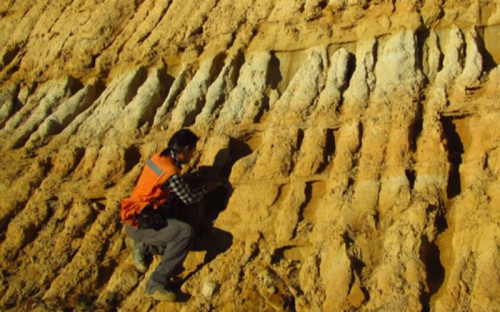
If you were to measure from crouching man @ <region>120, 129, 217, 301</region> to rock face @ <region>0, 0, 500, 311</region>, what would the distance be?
0.30 meters

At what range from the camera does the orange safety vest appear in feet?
19.6

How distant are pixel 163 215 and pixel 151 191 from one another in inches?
10.7

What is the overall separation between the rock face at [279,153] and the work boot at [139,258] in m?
0.08

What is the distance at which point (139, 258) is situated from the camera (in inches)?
249

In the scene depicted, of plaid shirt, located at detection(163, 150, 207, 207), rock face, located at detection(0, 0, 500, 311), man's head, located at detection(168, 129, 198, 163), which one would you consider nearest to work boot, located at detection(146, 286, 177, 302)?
rock face, located at detection(0, 0, 500, 311)

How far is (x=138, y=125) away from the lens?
25.0ft

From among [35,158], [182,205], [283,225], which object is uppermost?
[35,158]

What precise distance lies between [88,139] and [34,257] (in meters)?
1.70

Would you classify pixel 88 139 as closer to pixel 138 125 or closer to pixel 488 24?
pixel 138 125

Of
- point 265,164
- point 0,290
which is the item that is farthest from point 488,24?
point 0,290

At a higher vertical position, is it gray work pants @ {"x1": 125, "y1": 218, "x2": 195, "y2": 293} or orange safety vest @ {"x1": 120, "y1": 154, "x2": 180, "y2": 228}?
orange safety vest @ {"x1": 120, "y1": 154, "x2": 180, "y2": 228}

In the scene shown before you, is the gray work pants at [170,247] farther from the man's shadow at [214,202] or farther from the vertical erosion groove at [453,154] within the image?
the vertical erosion groove at [453,154]

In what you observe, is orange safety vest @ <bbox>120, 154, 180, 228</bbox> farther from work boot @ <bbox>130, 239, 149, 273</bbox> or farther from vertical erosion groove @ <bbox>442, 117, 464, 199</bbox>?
vertical erosion groove @ <bbox>442, 117, 464, 199</bbox>

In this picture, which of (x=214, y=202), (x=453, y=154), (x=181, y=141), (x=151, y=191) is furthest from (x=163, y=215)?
(x=453, y=154)
